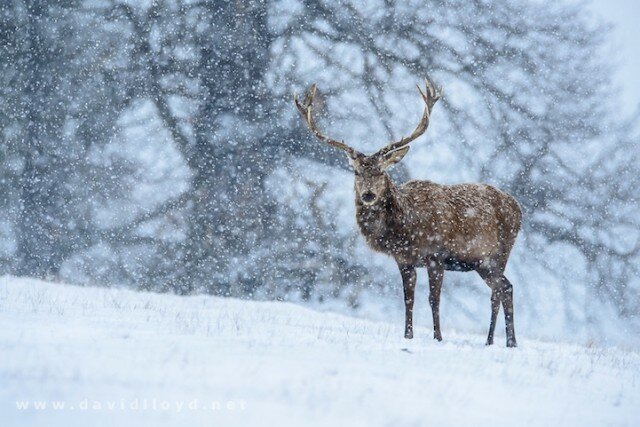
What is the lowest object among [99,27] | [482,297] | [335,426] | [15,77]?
[335,426]

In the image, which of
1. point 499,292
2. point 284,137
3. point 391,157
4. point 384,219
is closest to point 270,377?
point 384,219

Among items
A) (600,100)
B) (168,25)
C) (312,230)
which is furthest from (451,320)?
(168,25)

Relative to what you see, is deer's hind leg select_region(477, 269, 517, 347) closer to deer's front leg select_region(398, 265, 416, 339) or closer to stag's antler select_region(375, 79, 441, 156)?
deer's front leg select_region(398, 265, 416, 339)

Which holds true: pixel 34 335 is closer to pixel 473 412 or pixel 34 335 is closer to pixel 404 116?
pixel 473 412

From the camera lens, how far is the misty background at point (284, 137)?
689 inches

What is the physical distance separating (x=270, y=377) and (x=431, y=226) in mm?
4112

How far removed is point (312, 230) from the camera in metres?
17.6

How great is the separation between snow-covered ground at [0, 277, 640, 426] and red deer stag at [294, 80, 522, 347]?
2.80 ft

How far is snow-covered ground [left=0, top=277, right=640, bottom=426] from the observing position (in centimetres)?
518

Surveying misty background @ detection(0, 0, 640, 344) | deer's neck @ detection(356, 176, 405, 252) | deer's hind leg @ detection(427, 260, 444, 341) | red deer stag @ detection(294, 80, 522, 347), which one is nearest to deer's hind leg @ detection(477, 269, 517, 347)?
red deer stag @ detection(294, 80, 522, 347)

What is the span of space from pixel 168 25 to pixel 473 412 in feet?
45.8

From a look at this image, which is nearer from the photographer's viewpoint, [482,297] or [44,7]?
[44,7]

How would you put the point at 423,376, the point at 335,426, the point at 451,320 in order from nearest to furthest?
the point at 335,426 < the point at 423,376 < the point at 451,320

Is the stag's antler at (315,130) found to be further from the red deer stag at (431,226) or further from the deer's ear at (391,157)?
the deer's ear at (391,157)
